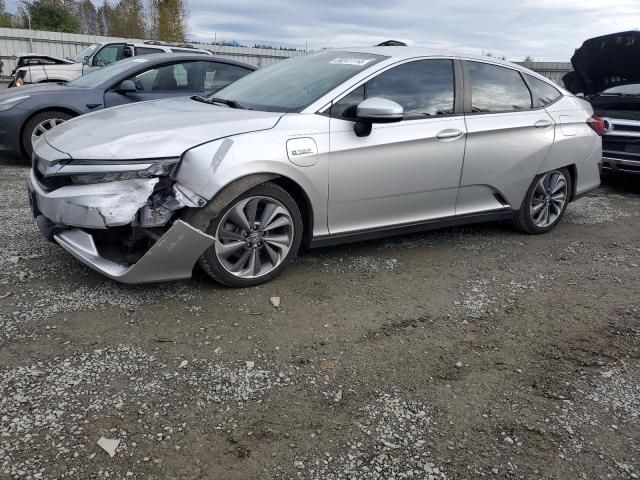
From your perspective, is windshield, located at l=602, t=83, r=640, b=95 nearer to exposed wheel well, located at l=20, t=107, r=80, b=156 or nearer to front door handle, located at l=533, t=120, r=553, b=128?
front door handle, located at l=533, t=120, r=553, b=128

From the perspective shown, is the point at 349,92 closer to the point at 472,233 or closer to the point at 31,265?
the point at 472,233

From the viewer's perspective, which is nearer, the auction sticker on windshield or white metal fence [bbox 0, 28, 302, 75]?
the auction sticker on windshield

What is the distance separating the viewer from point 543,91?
506 cm

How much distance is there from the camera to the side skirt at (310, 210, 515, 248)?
3.91 meters

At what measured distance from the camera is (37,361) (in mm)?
2705

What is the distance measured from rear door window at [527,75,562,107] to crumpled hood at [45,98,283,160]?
265cm

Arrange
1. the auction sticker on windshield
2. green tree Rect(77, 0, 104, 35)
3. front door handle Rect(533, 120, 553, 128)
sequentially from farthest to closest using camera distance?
green tree Rect(77, 0, 104, 35) < front door handle Rect(533, 120, 553, 128) < the auction sticker on windshield

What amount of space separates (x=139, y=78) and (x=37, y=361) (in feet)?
17.1

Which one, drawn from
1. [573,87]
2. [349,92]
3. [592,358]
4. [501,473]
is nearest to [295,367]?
[501,473]

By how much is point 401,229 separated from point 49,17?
46.5m

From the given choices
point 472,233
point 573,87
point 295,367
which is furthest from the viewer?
point 573,87

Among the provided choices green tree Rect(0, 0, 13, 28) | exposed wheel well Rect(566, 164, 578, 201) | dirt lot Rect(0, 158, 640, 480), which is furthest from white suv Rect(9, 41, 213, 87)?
green tree Rect(0, 0, 13, 28)

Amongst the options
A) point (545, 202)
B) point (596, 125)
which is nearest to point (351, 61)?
point (545, 202)

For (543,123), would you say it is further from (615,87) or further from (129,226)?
(615,87)
